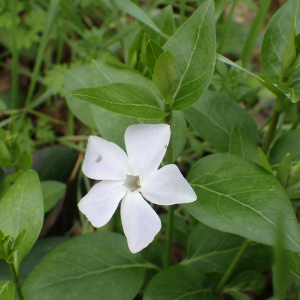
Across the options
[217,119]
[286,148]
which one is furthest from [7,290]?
[286,148]

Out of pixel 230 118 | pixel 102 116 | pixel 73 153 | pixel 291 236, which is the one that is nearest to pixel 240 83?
pixel 230 118

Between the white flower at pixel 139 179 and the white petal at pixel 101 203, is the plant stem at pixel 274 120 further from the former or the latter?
the white petal at pixel 101 203

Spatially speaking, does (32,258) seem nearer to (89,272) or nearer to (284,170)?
(89,272)

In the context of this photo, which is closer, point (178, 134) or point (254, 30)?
point (178, 134)

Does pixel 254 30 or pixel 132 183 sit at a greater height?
pixel 254 30

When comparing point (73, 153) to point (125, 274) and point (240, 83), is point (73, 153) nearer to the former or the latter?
point (125, 274)

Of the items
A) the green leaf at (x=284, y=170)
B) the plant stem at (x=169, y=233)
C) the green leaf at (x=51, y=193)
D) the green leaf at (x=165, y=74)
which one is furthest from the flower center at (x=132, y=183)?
the green leaf at (x=51, y=193)

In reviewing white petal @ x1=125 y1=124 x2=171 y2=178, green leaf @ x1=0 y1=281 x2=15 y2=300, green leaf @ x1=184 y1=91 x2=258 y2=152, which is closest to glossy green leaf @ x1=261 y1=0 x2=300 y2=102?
green leaf @ x1=184 y1=91 x2=258 y2=152
